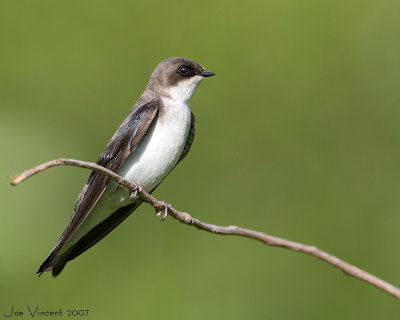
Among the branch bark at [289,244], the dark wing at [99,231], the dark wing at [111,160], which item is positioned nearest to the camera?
the branch bark at [289,244]

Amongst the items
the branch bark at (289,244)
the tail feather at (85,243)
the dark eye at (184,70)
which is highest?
the dark eye at (184,70)

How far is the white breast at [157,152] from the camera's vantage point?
11.8ft

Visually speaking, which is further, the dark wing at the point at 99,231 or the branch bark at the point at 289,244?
the dark wing at the point at 99,231

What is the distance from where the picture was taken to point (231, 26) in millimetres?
5516

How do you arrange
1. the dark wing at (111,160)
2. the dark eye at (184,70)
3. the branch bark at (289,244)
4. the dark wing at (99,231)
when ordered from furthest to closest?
the dark eye at (184,70) < the dark wing at (99,231) < the dark wing at (111,160) < the branch bark at (289,244)

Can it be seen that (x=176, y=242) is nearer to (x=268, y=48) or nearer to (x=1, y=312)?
(x=1, y=312)

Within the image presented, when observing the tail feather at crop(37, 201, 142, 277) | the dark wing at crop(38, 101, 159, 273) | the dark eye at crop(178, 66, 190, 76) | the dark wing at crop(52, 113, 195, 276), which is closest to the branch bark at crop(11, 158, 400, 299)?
the dark wing at crop(38, 101, 159, 273)

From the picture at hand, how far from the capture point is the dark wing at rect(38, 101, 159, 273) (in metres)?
3.38

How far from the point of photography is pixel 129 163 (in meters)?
3.62

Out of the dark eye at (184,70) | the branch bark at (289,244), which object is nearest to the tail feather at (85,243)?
the dark eye at (184,70)

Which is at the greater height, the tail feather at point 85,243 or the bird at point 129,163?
the bird at point 129,163

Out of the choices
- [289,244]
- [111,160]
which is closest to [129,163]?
[111,160]

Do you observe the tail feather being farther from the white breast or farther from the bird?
the white breast

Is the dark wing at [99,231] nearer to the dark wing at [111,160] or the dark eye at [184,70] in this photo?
the dark wing at [111,160]
